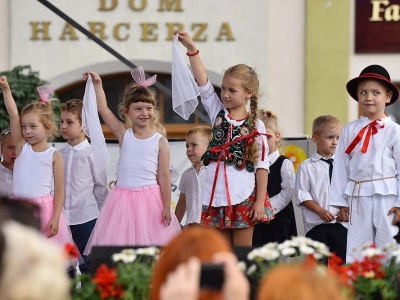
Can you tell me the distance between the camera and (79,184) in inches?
247

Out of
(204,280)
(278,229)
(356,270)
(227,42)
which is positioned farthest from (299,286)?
(227,42)

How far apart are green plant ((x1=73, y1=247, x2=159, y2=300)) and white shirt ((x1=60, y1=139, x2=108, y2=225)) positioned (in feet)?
9.18

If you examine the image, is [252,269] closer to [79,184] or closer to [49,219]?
[49,219]

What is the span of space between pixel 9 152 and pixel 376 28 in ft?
21.7

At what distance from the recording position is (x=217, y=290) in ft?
6.94

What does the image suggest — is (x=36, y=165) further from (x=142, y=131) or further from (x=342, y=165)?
(x=342, y=165)

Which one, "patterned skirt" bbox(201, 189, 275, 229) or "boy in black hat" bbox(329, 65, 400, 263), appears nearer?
"boy in black hat" bbox(329, 65, 400, 263)

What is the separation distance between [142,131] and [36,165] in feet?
2.47

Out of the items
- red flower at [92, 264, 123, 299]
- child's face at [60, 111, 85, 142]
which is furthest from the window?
Result: red flower at [92, 264, 123, 299]

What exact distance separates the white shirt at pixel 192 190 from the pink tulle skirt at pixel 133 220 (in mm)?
755

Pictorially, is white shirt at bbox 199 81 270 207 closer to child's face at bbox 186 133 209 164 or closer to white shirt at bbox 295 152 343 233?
white shirt at bbox 295 152 343 233

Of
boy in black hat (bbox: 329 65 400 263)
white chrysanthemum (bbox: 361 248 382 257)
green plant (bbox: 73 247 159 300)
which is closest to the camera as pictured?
green plant (bbox: 73 247 159 300)

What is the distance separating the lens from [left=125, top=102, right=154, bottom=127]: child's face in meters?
5.65

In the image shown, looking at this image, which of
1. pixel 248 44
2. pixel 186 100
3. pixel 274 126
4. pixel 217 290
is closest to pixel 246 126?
pixel 186 100
